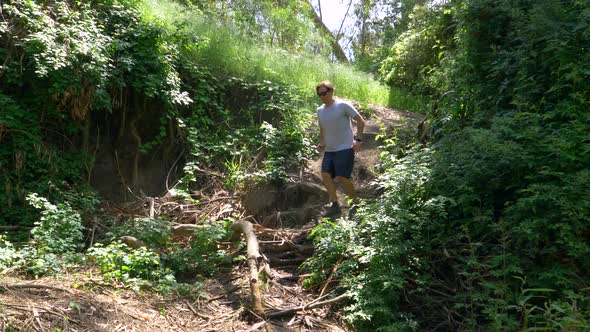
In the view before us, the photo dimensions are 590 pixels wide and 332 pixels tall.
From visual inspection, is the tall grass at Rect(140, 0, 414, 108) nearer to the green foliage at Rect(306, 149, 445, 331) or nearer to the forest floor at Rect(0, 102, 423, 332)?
the forest floor at Rect(0, 102, 423, 332)

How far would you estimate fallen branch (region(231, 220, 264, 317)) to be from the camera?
208 inches

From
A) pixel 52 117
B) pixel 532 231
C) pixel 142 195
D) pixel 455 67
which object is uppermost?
pixel 455 67

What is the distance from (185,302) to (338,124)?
10.2 ft

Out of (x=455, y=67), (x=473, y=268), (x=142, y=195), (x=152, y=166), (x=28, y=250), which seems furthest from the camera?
(x=152, y=166)

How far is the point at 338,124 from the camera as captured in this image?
712cm

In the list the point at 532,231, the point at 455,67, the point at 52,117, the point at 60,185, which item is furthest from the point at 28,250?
the point at 455,67

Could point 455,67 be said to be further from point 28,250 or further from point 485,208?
point 28,250

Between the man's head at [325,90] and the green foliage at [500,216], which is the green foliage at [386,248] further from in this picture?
the man's head at [325,90]

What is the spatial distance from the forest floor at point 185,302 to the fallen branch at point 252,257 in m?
0.12

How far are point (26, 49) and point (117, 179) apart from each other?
284 cm

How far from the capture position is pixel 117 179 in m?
9.81

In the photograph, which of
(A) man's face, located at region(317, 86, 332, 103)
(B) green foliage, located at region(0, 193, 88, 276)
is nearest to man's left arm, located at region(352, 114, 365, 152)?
(A) man's face, located at region(317, 86, 332, 103)

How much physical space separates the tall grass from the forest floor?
4.79 metres

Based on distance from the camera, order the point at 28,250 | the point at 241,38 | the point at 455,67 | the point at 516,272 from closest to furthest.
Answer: the point at 516,272 → the point at 28,250 → the point at 455,67 → the point at 241,38
